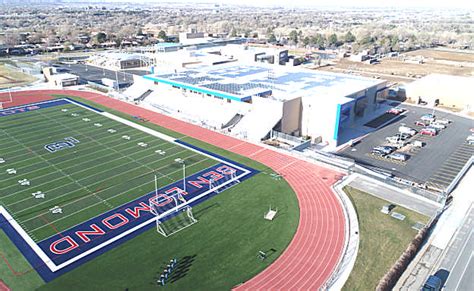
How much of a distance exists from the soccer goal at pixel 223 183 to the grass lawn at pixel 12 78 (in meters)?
62.3

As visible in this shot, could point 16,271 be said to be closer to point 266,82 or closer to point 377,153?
point 377,153

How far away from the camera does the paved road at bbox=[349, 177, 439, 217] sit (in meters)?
30.7

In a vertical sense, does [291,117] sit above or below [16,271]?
above

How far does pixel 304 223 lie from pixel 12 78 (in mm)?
80598

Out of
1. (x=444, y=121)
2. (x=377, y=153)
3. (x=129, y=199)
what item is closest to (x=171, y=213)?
(x=129, y=199)

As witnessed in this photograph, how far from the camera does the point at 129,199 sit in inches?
1220

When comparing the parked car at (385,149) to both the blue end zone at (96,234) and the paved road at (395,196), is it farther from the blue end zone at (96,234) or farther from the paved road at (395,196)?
the blue end zone at (96,234)

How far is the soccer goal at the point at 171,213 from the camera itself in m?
27.1

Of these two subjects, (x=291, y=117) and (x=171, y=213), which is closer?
(x=171, y=213)

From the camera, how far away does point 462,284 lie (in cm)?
2281

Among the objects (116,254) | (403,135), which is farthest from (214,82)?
(116,254)

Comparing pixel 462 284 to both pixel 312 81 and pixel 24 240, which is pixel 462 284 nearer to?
pixel 24 240

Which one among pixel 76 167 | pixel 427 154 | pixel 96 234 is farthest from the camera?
pixel 427 154

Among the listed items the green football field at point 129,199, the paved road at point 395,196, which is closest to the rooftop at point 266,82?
the green football field at point 129,199
